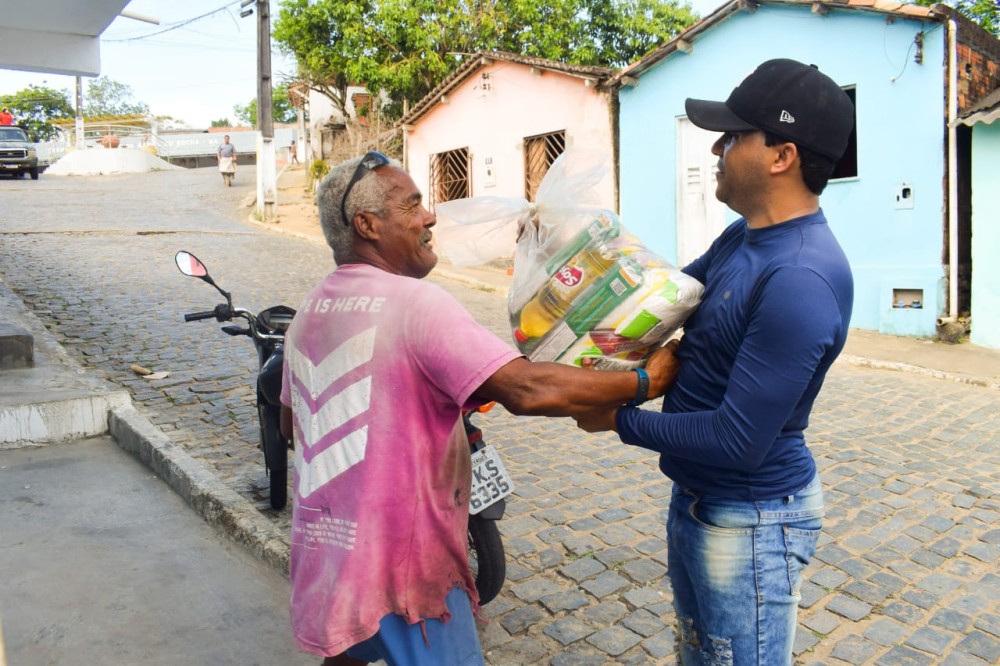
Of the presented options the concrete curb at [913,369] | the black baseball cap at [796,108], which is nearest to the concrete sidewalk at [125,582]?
the black baseball cap at [796,108]

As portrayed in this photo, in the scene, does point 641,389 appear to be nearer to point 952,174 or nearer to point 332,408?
point 332,408

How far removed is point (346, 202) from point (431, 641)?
102 cm

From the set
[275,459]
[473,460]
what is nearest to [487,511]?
[473,460]

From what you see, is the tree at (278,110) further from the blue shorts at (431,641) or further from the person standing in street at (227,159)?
the blue shorts at (431,641)

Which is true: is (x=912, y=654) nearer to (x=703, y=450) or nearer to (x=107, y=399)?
(x=703, y=450)

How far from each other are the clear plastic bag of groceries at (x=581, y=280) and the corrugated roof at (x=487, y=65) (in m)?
12.2

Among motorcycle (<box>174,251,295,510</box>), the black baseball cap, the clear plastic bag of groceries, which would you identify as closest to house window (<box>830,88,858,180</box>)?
motorcycle (<box>174,251,295,510</box>)

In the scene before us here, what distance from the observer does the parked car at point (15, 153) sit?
2741 cm

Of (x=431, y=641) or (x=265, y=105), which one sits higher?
(x=265, y=105)

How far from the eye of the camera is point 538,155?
50.0 ft

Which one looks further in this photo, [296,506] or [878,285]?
[878,285]

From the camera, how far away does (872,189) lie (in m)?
10.4

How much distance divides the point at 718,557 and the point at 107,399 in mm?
5314

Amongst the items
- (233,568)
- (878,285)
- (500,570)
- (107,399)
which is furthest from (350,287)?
(878,285)
